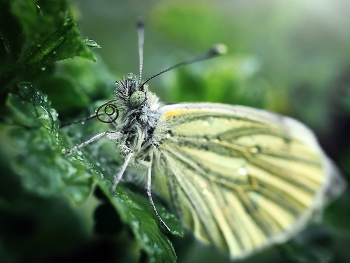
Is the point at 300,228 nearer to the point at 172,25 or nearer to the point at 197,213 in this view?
the point at 197,213

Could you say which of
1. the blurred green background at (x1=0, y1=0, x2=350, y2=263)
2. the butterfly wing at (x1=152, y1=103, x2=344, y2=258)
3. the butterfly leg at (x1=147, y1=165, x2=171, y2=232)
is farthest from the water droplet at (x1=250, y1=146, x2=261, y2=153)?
the butterfly leg at (x1=147, y1=165, x2=171, y2=232)

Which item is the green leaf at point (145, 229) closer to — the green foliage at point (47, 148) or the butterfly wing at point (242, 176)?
the green foliage at point (47, 148)

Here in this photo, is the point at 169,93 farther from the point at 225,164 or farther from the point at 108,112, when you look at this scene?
the point at 108,112

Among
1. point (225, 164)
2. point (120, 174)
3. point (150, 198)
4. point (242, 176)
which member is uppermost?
point (120, 174)

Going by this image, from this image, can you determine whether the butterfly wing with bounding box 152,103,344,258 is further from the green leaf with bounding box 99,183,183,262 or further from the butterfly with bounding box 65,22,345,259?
the green leaf with bounding box 99,183,183,262

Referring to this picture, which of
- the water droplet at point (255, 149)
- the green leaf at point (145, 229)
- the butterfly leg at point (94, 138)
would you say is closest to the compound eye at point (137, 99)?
the butterfly leg at point (94, 138)

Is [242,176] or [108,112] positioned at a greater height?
[108,112]

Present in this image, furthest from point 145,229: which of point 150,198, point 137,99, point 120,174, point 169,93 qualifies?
point 169,93
